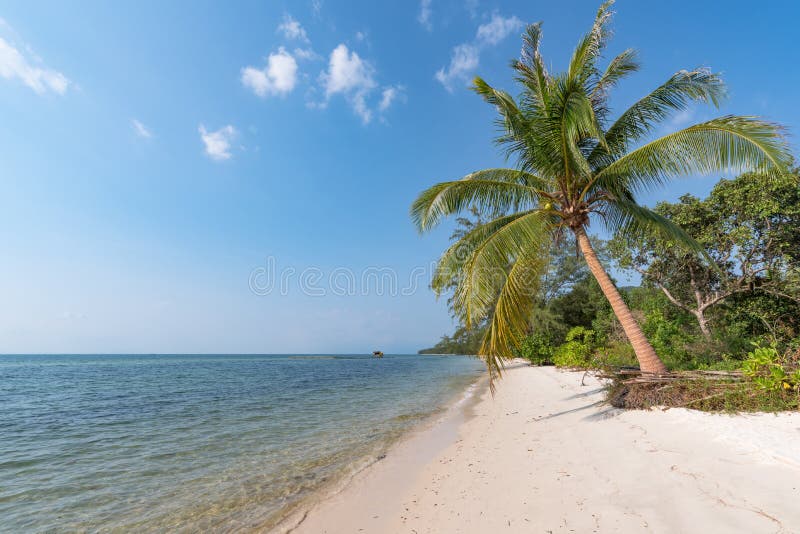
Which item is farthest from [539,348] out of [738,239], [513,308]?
[513,308]

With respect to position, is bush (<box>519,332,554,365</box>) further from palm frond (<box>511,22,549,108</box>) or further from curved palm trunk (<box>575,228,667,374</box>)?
palm frond (<box>511,22,549,108</box>)

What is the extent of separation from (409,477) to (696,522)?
11.6 ft

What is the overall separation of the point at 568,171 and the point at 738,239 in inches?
356

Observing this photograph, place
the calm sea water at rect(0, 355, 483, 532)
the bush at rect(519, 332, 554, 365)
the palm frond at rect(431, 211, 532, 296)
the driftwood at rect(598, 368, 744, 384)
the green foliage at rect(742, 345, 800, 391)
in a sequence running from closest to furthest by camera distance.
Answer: the calm sea water at rect(0, 355, 483, 532), the green foliage at rect(742, 345, 800, 391), the driftwood at rect(598, 368, 744, 384), the palm frond at rect(431, 211, 532, 296), the bush at rect(519, 332, 554, 365)

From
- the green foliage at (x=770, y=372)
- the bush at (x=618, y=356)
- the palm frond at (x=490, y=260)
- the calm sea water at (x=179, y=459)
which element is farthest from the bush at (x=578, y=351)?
the palm frond at (x=490, y=260)

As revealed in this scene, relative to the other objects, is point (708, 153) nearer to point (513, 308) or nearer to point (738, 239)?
point (513, 308)

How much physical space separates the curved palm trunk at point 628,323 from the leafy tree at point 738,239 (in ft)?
10.4

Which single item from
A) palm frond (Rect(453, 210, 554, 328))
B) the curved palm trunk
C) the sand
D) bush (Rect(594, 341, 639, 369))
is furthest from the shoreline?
bush (Rect(594, 341, 639, 369))

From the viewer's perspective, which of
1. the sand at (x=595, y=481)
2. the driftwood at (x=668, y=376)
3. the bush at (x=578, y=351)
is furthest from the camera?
the bush at (x=578, y=351)

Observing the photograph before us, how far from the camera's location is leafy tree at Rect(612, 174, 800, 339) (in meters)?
10.9

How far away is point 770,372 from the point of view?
232 inches

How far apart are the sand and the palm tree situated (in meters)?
1.74

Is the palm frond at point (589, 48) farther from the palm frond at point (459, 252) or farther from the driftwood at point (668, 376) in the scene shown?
the driftwood at point (668, 376)

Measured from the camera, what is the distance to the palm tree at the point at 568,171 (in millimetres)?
6695
